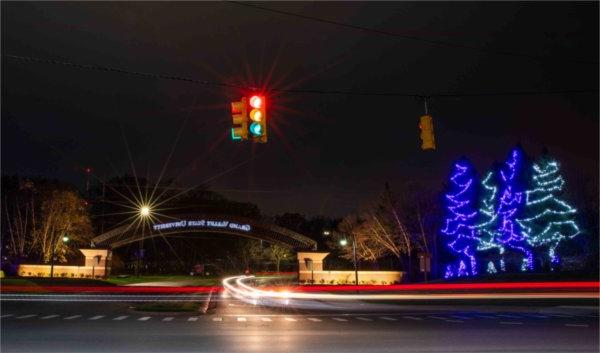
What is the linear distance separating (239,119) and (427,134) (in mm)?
5821

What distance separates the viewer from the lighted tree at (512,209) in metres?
47.0

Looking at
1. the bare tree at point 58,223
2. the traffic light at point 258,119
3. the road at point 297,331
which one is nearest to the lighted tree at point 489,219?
the road at point 297,331

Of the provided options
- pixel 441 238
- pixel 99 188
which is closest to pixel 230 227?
pixel 441 238

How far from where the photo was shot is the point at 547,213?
4469 cm

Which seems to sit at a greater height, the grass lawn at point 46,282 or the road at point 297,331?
the grass lawn at point 46,282

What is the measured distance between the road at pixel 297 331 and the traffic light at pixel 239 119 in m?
5.56

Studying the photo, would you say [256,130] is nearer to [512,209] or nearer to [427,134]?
[427,134]

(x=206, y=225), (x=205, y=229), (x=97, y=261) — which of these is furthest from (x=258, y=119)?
(x=97, y=261)

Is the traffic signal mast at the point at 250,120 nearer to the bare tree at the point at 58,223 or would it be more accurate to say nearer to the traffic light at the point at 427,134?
the traffic light at the point at 427,134

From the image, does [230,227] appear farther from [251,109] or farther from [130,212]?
A: [251,109]

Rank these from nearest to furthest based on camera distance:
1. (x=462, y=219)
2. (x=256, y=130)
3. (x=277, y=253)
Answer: (x=256, y=130) → (x=462, y=219) → (x=277, y=253)

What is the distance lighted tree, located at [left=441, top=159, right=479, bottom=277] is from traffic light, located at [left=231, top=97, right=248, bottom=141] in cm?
3902

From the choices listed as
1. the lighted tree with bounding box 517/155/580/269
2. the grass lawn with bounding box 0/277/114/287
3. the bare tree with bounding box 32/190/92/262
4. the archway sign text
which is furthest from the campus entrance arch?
the lighted tree with bounding box 517/155/580/269

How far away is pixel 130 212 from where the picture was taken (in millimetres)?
83688
